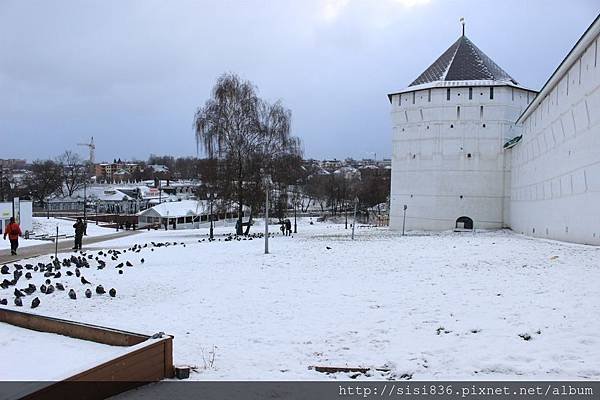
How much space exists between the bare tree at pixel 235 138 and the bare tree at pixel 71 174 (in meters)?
65.0

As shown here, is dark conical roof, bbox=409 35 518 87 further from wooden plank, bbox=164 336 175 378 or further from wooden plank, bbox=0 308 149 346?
wooden plank, bbox=164 336 175 378

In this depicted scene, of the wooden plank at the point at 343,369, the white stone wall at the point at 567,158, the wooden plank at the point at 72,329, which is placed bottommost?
the wooden plank at the point at 343,369

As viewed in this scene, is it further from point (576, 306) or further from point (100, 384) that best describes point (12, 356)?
point (576, 306)

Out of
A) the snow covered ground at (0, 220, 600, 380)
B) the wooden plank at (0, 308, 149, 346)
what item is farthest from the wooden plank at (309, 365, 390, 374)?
the wooden plank at (0, 308, 149, 346)

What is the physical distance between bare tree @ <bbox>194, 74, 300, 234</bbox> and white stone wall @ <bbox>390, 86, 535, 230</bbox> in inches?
431

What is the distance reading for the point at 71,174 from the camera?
317ft

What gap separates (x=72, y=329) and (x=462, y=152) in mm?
30890

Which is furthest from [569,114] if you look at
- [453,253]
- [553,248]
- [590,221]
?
[453,253]

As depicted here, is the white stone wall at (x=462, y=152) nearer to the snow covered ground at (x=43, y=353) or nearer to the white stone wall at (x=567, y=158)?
the white stone wall at (x=567, y=158)

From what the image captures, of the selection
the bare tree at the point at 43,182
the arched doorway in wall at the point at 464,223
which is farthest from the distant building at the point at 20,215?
the bare tree at the point at 43,182

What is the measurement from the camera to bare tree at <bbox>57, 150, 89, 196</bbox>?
90.8m

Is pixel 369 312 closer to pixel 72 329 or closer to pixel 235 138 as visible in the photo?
pixel 72 329

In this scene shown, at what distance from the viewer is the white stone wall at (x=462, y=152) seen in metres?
33.7

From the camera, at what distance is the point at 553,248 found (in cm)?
1509
